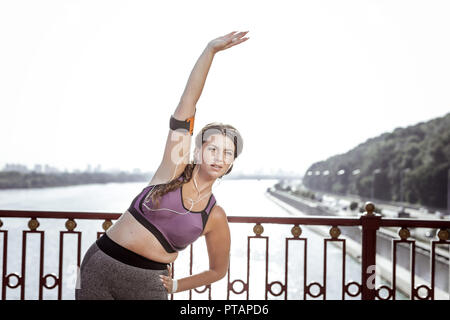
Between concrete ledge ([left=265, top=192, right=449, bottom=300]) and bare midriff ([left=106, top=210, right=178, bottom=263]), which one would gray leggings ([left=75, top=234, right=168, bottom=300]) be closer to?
bare midriff ([left=106, top=210, right=178, bottom=263])

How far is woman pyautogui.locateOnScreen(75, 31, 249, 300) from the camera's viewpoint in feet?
6.24

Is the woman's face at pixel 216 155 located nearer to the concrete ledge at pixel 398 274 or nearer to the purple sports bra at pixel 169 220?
the purple sports bra at pixel 169 220

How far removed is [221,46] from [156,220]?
938 mm

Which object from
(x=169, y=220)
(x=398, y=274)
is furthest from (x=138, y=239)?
(x=398, y=274)

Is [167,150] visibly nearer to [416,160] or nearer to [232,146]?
[232,146]

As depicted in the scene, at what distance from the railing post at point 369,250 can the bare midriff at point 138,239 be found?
2.39 meters

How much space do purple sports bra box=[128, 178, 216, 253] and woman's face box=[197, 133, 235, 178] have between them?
0.59 feet

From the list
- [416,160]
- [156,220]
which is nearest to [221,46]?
[156,220]

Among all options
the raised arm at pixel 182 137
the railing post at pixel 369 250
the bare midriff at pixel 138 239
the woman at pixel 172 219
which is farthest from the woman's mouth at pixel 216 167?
the railing post at pixel 369 250

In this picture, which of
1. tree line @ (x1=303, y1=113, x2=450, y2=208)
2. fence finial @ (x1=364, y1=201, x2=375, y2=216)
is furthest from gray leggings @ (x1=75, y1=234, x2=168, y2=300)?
tree line @ (x1=303, y1=113, x2=450, y2=208)

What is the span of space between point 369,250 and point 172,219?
2.50 metres

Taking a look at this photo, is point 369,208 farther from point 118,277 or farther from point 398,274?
point 398,274

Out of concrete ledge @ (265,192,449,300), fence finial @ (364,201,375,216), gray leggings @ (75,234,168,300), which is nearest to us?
gray leggings @ (75,234,168,300)

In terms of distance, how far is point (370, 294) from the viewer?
3.74 meters
